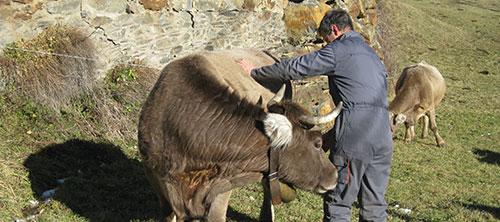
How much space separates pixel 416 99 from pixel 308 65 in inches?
360

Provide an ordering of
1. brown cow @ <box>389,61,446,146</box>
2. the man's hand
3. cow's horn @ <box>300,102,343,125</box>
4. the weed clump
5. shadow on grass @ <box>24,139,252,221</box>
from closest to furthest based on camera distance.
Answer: cow's horn @ <box>300,102,343,125</box> < the man's hand < shadow on grass @ <box>24,139,252,221</box> < the weed clump < brown cow @ <box>389,61,446,146</box>

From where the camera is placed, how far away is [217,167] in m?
4.84

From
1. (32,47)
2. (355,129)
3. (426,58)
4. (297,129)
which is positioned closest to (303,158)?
(297,129)

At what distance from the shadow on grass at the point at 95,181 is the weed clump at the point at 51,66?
2.61 feet

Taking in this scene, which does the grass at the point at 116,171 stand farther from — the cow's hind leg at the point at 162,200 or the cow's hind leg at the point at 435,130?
the cow's hind leg at the point at 162,200

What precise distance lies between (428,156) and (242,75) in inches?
291

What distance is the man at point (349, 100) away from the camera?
5.21 metres

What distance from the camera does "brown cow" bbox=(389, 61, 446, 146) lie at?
43.4ft

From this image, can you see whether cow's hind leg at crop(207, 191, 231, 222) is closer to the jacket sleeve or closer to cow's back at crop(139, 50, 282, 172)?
cow's back at crop(139, 50, 282, 172)

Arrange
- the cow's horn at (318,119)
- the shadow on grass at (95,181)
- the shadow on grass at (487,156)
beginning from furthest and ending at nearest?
the shadow on grass at (487,156) < the shadow on grass at (95,181) < the cow's horn at (318,119)

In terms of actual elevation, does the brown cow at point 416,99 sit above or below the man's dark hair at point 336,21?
below

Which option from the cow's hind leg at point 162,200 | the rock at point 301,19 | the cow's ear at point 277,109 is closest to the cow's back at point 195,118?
the cow's ear at point 277,109

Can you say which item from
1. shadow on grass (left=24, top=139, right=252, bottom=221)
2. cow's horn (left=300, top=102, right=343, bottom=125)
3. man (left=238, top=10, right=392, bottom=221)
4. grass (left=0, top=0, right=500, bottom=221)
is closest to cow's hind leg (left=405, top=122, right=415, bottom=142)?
grass (left=0, top=0, right=500, bottom=221)

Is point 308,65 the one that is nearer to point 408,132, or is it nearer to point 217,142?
point 217,142
